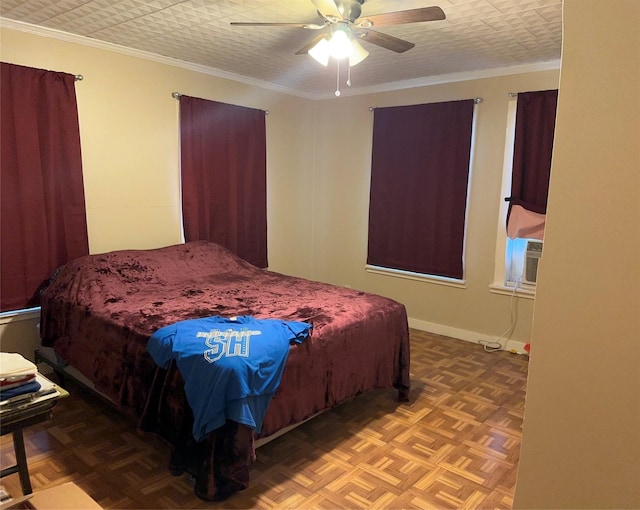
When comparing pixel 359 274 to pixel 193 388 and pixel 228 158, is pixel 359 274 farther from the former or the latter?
pixel 193 388

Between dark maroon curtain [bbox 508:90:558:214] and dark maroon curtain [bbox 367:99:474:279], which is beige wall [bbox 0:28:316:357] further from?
dark maroon curtain [bbox 508:90:558:214]

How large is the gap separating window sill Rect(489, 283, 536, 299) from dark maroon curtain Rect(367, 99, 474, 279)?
0.34 metres

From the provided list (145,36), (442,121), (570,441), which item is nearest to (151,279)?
(145,36)

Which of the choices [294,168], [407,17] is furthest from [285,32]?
[294,168]

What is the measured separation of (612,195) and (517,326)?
3.90 m

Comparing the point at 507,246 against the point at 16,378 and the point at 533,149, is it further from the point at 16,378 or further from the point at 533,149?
the point at 16,378

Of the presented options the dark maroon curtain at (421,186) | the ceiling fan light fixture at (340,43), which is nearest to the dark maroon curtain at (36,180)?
the ceiling fan light fixture at (340,43)

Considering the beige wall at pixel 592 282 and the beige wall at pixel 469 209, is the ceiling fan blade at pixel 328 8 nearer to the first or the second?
the beige wall at pixel 592 282

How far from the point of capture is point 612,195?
474 mm

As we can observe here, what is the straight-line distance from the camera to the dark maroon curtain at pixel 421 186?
418cm

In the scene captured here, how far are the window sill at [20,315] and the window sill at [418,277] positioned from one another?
122 inches

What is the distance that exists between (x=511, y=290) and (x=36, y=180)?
3856 mm

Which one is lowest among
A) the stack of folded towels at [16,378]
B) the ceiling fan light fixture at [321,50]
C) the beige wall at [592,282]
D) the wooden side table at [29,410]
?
the wooden side table at [29,410]

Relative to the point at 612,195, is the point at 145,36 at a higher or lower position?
higher
